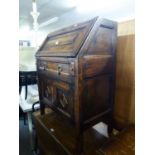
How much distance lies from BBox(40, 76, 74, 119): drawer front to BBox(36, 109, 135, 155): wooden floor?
0.14 meters

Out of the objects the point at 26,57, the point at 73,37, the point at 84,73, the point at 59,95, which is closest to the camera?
the point at 84,73

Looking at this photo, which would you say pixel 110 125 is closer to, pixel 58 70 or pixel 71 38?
pixel 58 70

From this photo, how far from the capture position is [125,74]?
119 cm

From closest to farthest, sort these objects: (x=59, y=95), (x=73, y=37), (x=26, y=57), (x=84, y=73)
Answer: (x=84, y=73) < (x=73, y=37) < (x=59, y=95) < (x=26, y=57)

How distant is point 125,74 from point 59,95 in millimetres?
543

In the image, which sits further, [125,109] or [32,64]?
[32,64]

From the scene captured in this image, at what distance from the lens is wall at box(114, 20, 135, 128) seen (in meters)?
1.12

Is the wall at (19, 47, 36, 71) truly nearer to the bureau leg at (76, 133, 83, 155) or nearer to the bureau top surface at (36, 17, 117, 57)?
the bureau top surface at (36, 17, 117, 57)

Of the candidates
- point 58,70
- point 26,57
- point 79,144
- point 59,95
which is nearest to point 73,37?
point 58,70

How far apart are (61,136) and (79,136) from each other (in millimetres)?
264

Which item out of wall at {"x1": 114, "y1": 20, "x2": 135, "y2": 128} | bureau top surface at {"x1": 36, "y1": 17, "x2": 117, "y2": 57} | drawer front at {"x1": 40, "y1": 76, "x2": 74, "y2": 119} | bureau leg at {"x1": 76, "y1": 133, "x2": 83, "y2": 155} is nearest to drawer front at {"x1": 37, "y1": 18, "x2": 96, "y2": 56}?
bureau top surface at {"x1": 36, "y1": 17, "x2": 117, "y2": 57}
